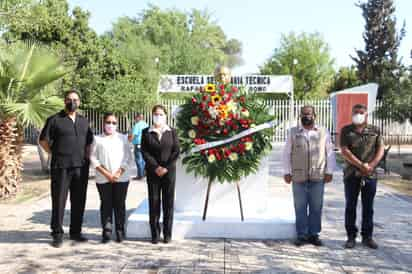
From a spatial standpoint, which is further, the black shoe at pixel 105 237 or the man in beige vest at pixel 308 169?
the black shoe at pixel 105 237

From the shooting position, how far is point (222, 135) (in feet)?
21.5

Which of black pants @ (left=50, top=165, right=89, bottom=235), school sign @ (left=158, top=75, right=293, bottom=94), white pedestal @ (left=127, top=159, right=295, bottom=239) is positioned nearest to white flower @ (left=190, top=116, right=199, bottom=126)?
white pedestal @ (left=127, top=159, right=295, bottom=239)

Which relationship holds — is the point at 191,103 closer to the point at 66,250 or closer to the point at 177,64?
the point at 66,250

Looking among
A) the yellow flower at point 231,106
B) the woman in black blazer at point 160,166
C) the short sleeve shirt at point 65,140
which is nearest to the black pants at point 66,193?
the short sleeve shirt at point 65,140

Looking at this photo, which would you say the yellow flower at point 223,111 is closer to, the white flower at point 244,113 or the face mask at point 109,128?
the white flower at point 244,113

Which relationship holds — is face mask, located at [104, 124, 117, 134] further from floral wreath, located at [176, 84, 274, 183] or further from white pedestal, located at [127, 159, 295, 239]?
white pedestal, located at [127, 159, 295, 239]

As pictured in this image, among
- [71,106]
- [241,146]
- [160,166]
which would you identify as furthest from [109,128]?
[241,146]

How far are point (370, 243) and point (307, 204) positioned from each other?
0.94 m

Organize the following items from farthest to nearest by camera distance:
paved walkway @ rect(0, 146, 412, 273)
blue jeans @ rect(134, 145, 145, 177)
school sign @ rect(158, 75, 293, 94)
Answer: school sign @ rect(158, 75, 293, 94) → blue jeans @ rect(134, 145, 145, 177) → paved walkway @ rect(0, 146, 412, 273)

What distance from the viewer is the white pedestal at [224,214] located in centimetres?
650

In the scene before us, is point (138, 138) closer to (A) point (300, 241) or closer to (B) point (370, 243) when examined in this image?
(A) point (300, 241)

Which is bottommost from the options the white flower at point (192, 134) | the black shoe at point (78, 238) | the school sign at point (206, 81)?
the black shoe at point (78, 238)

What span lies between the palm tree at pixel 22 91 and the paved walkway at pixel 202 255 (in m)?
2.36

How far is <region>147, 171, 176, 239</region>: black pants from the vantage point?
20.2ft
